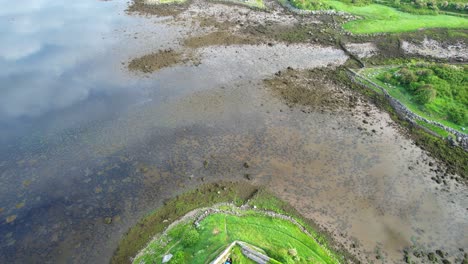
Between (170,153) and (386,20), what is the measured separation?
48.2 metres

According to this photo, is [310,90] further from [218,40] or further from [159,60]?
[159,60]

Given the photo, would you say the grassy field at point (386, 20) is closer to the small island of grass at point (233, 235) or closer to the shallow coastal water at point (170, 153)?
the shallow coastal water at point (170, 153)

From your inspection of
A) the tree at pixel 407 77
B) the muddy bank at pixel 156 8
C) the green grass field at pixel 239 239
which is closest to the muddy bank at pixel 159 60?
the muddy bank at pixel 156 8

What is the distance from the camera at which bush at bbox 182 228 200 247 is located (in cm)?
2250

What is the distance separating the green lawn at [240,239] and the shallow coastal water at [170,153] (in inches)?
116

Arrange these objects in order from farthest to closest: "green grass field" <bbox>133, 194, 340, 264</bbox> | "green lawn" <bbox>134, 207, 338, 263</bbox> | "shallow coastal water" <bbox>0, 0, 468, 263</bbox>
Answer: "shallow coastal water" <bbox>0, 0, 468, 263</bbox> < "green lawn" <bbox>134, 207, 338, 263</bbox> < "green grass field" <bbox>133, 194, 340, 264</bbox>

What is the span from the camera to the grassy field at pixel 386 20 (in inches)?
2175

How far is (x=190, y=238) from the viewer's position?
74.5 ft

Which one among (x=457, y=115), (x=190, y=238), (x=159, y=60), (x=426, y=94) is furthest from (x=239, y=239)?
(x=159, y=60)

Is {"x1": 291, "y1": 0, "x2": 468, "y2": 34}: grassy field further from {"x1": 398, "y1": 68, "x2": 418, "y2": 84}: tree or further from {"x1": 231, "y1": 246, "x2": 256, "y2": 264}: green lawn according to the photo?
{"x1": 231, "y1": 246, "x2": 256, "y2": 264}: green lawn

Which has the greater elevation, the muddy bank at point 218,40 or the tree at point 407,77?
the tree at point 407,77

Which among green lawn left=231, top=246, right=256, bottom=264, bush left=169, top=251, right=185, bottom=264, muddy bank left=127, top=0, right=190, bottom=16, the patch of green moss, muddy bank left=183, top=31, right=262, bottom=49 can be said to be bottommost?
the patch of green moss

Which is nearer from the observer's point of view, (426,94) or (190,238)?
(190,238)

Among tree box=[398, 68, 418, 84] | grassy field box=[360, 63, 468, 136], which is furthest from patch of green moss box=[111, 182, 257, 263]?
tree box=[398, 68, 418, 84]
